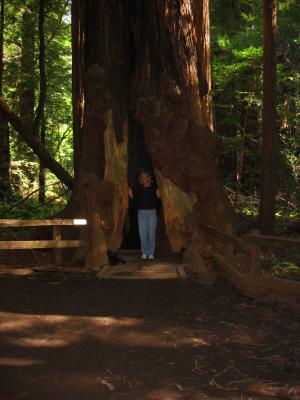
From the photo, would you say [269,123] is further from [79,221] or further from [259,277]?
[259,277]

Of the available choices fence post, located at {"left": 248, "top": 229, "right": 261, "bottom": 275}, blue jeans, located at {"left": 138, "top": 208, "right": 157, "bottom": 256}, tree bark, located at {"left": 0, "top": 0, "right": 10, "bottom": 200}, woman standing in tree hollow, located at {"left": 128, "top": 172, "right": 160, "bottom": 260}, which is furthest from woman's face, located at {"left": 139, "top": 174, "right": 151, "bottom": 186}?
tree bark, located at {"left": 0, "top": 0, "right": 10, "bottom": 200}

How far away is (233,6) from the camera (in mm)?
16469

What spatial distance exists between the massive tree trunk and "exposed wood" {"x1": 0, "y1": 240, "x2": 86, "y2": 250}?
431 millimetres

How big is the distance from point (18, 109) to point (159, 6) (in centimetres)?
1286

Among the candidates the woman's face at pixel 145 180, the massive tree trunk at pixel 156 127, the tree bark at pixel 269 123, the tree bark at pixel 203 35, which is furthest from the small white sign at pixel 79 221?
the tree bark at pixel 269 123

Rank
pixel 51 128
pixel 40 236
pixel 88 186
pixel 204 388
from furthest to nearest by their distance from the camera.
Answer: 1. pixel 51 128
2. pixel 40 236
3. pixel 88 186
4. pixel 204 388

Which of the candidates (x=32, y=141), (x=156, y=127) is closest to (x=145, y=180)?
(x=156, y=127)

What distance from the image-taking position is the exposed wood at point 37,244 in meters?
9.75

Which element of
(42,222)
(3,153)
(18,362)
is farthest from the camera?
(3,153)

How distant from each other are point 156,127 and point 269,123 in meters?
3.35

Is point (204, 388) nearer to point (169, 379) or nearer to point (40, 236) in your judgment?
point (169, 379)

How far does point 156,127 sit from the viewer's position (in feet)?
34.6

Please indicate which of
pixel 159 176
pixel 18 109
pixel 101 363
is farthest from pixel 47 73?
pixel 101 363

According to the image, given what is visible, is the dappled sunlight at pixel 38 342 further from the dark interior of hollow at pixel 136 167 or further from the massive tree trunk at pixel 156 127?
the dark interior of hollow at pixel 136 167
